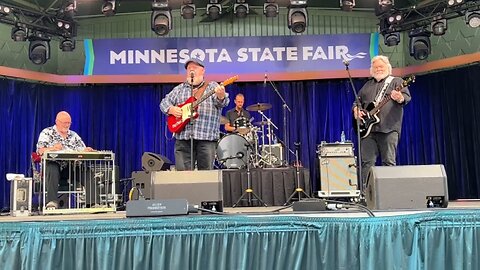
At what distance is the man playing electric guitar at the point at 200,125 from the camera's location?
4.50 meters

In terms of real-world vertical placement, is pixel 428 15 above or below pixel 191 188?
above

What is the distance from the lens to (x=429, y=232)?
2.22 metres

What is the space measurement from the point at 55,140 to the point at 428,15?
19.3 ft

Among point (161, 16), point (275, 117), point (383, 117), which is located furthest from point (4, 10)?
point (383, 117)

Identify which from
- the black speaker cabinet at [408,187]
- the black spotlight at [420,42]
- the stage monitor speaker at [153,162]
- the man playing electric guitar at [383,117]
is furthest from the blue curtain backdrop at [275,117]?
the black speaker cabinet at [408,187]


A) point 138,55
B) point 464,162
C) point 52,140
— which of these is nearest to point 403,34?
point 464,162

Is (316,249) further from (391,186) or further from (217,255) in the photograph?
(391,186)

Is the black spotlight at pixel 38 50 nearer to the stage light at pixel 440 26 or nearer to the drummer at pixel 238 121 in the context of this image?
the drummer at pixel 238 121

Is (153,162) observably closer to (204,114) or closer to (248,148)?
(248,148)

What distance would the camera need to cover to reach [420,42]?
8.41 m

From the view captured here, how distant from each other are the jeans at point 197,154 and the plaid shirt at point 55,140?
186cm

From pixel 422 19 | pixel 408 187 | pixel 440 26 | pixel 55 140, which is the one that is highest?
pixel 422 19

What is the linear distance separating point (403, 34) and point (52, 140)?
23.1 ft

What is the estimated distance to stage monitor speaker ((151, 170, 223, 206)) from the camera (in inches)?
113
